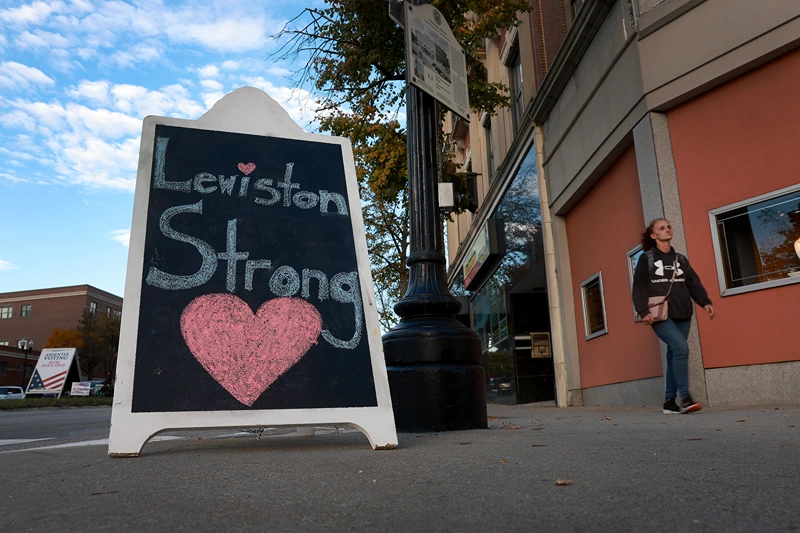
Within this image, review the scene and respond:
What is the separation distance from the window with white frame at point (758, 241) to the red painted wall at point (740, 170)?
0.10 m

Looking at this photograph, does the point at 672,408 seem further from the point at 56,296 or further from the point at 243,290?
the point at 56,296

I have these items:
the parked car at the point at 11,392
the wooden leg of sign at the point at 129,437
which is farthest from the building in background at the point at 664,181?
the parked car at the point at 11,392

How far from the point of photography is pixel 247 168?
12.0 ft

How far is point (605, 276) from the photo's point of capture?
10.1 metres

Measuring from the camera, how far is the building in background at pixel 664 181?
Result: 6859mm

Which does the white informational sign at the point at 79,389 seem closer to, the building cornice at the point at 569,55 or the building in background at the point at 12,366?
the building in background at the point at 12,366

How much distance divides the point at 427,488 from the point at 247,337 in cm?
150

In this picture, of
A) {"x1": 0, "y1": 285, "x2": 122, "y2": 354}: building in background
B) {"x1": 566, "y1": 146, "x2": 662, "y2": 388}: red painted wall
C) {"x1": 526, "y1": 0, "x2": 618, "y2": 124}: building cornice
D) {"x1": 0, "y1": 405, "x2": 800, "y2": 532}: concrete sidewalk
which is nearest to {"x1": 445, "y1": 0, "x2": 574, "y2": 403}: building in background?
{"x1": 526, "y1": 0, "x2": 618, "y2": 124}: building cornice

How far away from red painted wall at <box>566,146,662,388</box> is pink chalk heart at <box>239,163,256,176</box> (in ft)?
20.9

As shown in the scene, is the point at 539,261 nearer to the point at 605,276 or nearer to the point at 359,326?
the point at 605,276

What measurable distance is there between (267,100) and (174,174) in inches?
31.4

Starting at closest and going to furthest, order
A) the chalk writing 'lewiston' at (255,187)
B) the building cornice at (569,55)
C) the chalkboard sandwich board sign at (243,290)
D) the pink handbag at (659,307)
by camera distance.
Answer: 1. the chalkboard sandwich board sign at (243,290)
2. the chalk writing 'lewiston' at (255,187)
3. the pink handbag at (659,307)
4. the building cornice at (569,55)

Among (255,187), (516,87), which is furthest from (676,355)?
(516,87)

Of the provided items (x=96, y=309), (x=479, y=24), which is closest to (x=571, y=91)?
(x=479, y=24)
